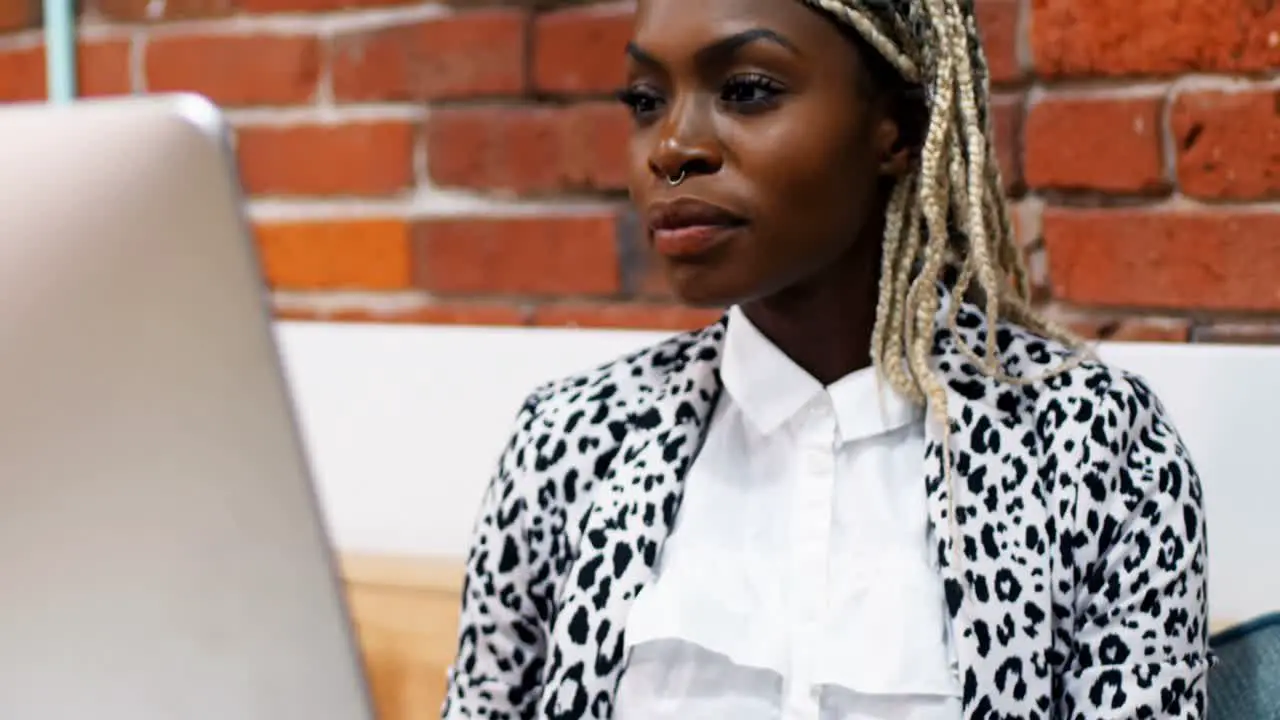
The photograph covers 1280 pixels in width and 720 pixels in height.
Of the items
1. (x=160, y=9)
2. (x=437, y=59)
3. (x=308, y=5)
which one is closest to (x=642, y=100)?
(x=437, y=59)

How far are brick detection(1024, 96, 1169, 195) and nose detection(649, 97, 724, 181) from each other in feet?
1.28

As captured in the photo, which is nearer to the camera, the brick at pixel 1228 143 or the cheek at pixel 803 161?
the cheek at pixel 803 161

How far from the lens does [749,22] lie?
0.76 metres

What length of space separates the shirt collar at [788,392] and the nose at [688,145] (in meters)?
0.13

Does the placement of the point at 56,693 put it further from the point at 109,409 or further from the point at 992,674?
the point at 992,674

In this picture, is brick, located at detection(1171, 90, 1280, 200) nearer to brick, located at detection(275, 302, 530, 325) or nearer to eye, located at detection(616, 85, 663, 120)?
eye, located at detection(616, 85, 663, 120)

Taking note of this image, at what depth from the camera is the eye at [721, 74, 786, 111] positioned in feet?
2.51

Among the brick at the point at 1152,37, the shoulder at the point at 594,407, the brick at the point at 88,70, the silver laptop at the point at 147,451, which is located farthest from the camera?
the brick at the point at 88,70

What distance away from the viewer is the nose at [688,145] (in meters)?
0.76

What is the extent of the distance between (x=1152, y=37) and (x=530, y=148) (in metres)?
0.52

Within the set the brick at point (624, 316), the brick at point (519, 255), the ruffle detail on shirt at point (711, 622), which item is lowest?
the ruffle detail on shirt at point (711, 622)

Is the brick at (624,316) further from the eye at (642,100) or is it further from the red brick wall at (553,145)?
the eye at (642,100)

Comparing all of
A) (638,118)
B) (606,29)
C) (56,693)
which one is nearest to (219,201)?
(56,693)

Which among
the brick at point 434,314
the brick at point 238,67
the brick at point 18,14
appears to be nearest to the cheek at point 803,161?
the brick at point 434,314
